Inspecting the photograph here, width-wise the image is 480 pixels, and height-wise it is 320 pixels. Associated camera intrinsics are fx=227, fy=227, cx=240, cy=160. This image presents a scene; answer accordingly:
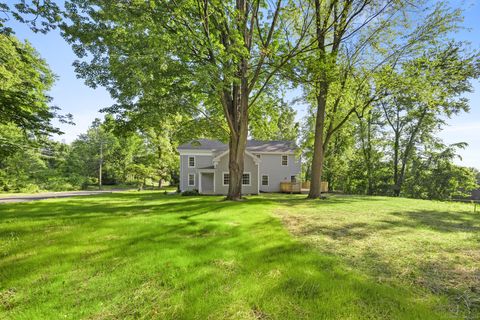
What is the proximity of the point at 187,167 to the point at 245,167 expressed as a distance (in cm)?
674

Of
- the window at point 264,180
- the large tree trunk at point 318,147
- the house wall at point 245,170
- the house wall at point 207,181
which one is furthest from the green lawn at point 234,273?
the window at point 264,180

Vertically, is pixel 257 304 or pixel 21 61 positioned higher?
pixel 21 61

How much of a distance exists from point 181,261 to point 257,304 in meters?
1.77

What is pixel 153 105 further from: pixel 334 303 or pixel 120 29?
pixel 334 303

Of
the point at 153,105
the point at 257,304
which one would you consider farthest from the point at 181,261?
the point at 153,105

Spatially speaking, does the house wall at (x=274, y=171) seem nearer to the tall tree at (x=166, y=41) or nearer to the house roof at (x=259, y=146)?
the house roof at (x=259, y=146)

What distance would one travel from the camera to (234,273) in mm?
3582

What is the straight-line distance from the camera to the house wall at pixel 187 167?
2486cm

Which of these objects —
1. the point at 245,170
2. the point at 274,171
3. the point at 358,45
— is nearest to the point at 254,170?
the point at 245,170

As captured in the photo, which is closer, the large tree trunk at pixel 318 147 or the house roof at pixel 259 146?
the large tree trunk at pixel 318 147

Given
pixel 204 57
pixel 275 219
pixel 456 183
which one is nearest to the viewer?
pixel 275 219

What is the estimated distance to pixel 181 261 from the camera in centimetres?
401

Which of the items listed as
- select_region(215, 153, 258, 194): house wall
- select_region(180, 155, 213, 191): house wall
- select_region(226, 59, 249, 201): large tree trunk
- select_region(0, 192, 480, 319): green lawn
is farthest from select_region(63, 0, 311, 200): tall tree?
select_region(180, 155, 213, 191): house wall

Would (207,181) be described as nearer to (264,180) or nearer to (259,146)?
(264,180)
